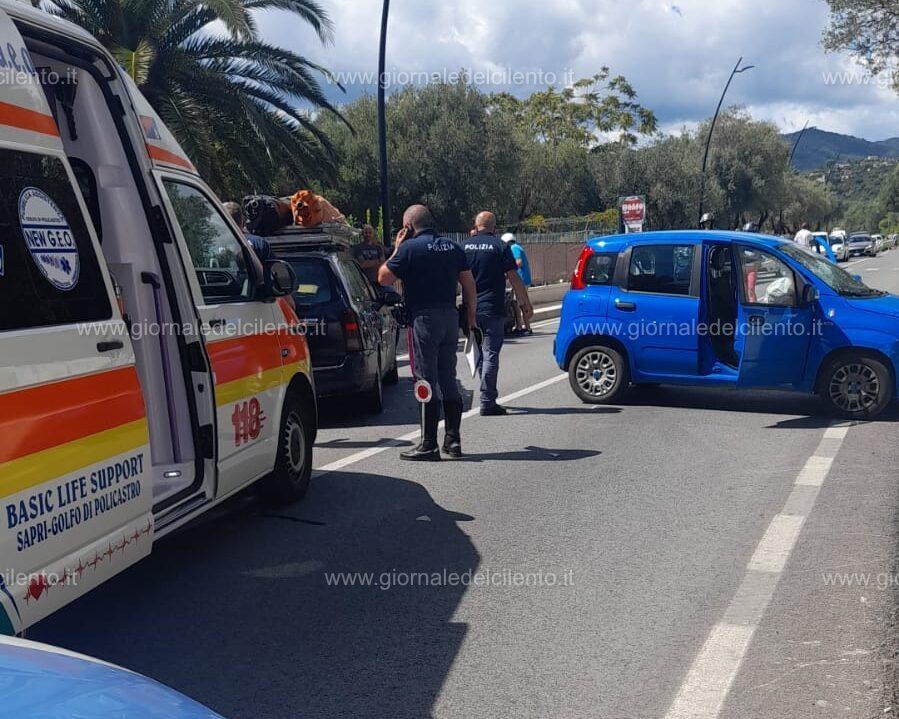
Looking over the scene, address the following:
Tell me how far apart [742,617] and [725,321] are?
567 centimetres

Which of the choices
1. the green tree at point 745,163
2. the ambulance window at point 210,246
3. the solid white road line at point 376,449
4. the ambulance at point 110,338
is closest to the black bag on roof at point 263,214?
the solid white road line at point 376,449

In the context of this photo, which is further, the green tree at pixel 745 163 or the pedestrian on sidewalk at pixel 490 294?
the green tree at pixel 745 163

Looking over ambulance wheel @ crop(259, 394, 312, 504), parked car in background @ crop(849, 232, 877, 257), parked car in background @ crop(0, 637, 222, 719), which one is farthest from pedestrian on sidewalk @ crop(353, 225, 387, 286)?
parked car in background @ crop(849, 232, 877, 257)

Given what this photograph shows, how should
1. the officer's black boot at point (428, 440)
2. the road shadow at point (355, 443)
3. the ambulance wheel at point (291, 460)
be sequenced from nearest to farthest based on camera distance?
the ambulance wheel at point (291, 460) → the officer's black boot at point (428, 440) → the road shadow at point (355, 443)

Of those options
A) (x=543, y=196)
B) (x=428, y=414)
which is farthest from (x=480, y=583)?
(x=543, y=196)

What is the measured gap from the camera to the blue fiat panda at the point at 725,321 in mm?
9117

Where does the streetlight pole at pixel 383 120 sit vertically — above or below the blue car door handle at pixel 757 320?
above

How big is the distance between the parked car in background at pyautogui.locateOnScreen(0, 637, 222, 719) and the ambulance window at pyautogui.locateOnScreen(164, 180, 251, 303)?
3.33 m

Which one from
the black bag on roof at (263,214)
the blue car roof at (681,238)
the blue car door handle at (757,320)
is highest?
the black bag on roof at (263,214)

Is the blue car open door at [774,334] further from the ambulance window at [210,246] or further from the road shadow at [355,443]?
the ambulance window at [210,246]

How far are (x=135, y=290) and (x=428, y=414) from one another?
3287 mm

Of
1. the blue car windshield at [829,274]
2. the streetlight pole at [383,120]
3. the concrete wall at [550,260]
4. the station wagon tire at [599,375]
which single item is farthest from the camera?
the concrete wall at [550,260]

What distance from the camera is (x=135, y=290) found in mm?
4980

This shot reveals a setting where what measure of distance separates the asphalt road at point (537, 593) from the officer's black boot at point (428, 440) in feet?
0.79
